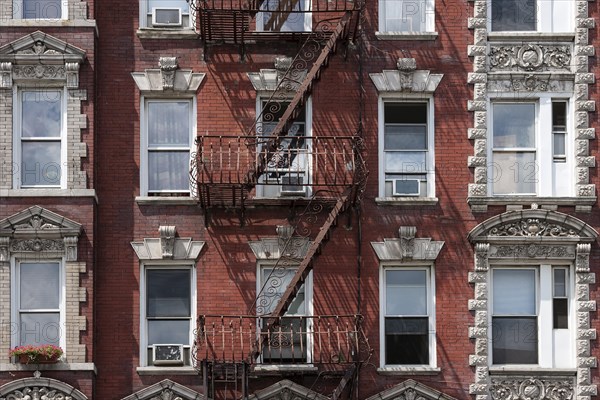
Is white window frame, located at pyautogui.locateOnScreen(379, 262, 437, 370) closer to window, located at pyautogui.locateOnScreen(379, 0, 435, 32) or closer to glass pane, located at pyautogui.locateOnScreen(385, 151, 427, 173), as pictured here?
glass pane, located at pyautogui.locateOnScreen(385, 151, 427, 173)

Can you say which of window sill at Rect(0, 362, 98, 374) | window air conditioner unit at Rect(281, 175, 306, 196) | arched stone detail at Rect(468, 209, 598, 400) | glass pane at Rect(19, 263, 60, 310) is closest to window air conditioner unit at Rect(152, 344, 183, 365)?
window sill at Rect(0, 362, 98, 374)

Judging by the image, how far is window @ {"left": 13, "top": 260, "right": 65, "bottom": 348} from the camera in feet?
87.4

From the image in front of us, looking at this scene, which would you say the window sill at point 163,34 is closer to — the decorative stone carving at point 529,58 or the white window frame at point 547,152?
the decorative stone carving at point 529,58

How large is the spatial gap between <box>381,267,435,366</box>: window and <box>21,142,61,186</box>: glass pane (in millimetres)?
6012

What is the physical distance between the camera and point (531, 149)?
2778 centimetres

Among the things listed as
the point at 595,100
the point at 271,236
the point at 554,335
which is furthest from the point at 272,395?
the point at 595,100

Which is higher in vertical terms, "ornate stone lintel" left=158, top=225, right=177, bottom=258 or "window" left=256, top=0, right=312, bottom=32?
"window" left=256, top=0, right=312, bottom=32

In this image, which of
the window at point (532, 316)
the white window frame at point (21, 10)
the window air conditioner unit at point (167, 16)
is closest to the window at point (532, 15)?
the window at point (532, 316)

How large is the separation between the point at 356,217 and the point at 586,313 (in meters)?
4.30

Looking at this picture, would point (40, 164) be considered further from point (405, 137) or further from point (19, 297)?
point (405, 137)

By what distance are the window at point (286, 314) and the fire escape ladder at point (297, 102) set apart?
1.85 meters

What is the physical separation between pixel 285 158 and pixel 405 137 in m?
2.24

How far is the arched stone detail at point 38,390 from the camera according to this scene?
85.6 ft

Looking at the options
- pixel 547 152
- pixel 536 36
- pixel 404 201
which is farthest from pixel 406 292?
pixel 536 36
